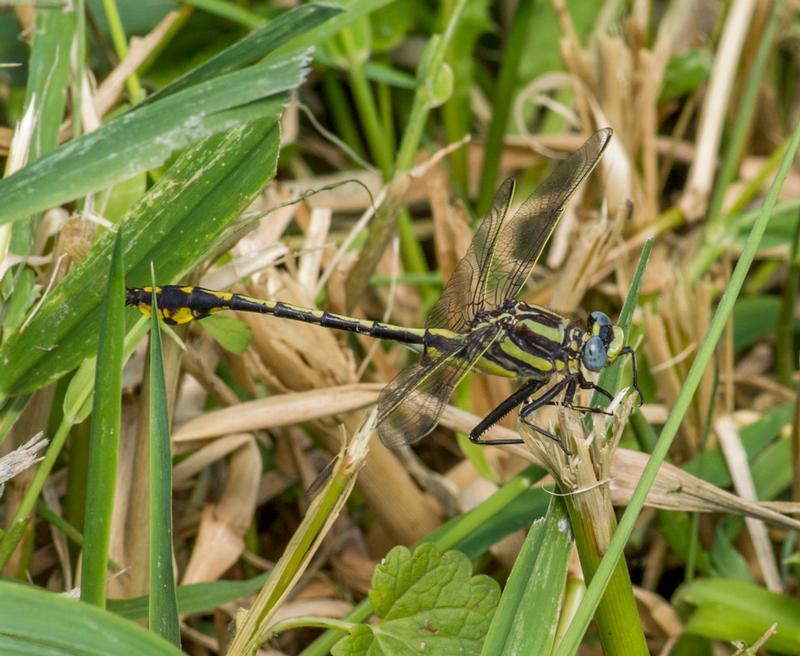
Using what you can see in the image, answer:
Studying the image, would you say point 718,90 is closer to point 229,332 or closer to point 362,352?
point 362,352

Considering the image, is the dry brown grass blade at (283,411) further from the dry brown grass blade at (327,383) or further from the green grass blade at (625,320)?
the green grass blade at (625,320)

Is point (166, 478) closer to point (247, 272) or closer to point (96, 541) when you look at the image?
point (96, 541)

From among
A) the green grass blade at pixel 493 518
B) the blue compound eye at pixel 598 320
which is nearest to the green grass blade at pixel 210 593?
the green grass blade at pixel 493 518

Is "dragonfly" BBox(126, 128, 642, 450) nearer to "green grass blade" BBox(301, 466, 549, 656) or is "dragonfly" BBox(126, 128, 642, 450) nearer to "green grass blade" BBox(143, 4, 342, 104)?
"green grass blade" BBox(301, 466, 549, 656)

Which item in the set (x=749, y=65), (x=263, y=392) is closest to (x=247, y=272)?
(x=263, y=392)

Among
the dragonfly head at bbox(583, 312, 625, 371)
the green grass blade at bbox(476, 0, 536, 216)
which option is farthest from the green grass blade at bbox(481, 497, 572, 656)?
the green grass blade at bbox(476, 0, 536, 216)

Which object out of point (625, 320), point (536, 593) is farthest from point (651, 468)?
point (625, 320)

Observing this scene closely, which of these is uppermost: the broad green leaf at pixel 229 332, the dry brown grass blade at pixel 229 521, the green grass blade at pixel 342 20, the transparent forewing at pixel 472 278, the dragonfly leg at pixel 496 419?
the green grass blade at pixel 342 20
